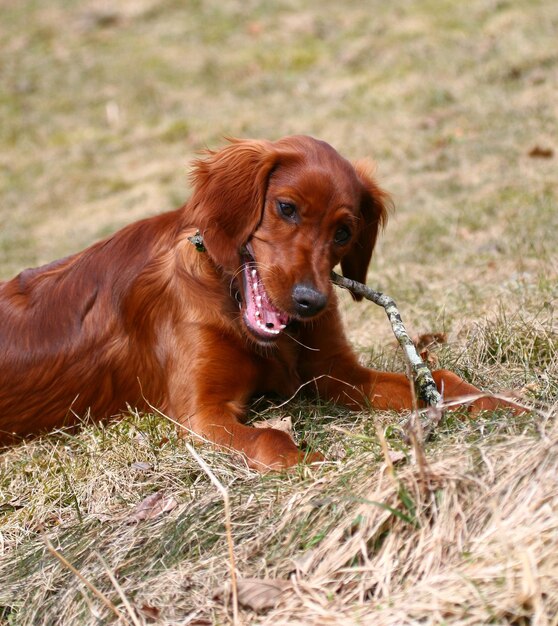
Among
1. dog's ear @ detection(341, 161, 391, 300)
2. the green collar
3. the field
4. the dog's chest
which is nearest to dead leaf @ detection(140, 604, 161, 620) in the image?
the field

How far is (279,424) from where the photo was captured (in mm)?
3539

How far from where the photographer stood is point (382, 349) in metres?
4.51

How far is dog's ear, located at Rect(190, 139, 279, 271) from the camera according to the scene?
11.6 ft

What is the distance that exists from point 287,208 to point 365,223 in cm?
61

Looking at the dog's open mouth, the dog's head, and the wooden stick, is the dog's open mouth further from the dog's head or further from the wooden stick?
the wooden stick

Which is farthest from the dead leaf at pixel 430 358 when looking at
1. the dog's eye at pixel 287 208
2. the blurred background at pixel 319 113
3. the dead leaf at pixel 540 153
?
the dead leaf at pixel 540 153

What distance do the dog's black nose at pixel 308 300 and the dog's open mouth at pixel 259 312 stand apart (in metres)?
0.21

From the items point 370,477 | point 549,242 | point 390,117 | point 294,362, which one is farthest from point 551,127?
point 370,477

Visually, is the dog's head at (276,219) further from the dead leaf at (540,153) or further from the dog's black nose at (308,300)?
the dead leaf at (540,153)

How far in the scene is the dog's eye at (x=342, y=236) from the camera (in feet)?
11.7

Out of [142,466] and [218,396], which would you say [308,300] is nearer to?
[218,396]

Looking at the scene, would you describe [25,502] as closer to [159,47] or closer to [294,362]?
[294,362]

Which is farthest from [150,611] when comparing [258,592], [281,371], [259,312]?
[281,371]

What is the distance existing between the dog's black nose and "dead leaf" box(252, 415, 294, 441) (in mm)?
493
